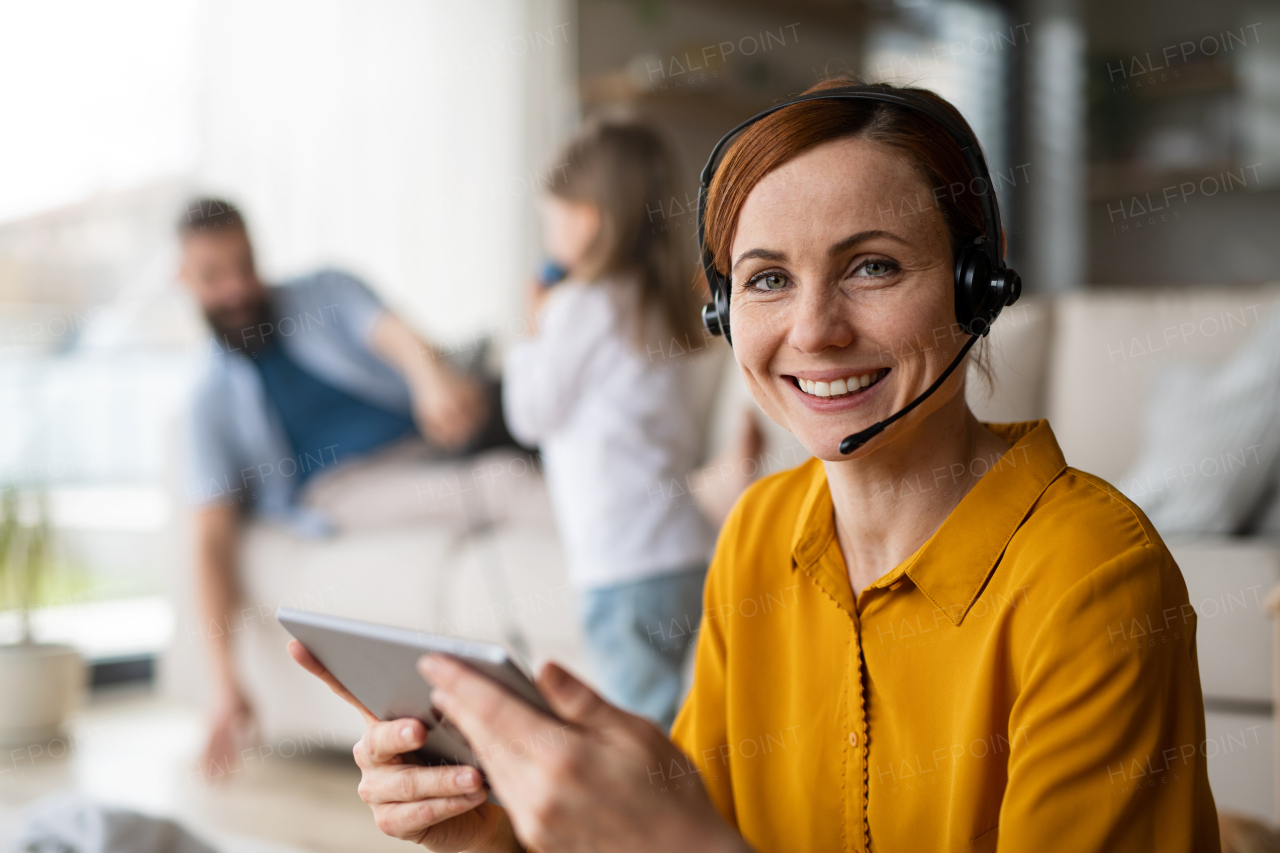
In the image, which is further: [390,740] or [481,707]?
[390,740]

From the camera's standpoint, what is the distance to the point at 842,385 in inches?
26.4

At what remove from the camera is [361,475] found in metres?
2.44

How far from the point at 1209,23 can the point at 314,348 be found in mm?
4217

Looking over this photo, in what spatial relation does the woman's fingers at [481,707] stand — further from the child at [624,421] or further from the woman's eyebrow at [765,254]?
the child at [624,421]

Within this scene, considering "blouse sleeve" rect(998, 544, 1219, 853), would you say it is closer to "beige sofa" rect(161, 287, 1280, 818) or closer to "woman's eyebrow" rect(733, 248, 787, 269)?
"woman's eyebrow" rect(733, 248, 787, 269)

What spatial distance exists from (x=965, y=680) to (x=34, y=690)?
2.38 m

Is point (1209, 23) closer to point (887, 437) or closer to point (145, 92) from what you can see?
point (145, 92)

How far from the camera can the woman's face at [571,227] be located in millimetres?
1782

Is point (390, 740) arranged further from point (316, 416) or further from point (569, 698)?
point (316, 416)

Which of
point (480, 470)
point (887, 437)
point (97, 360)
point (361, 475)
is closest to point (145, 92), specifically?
point (97, 360)

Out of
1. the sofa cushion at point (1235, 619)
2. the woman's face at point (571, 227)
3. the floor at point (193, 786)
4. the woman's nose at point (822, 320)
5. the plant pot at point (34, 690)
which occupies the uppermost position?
the woman's face at point (571, 227)

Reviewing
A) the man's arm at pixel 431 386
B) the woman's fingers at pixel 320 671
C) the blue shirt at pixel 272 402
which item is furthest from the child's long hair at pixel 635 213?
the woman's fingers at pixel 320 671

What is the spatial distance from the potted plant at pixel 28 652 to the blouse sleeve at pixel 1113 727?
2.41 meters

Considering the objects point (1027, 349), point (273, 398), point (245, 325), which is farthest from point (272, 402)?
point (1027, 349)
